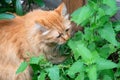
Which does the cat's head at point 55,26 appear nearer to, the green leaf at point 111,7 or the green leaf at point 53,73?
the green leaf at point 53,73

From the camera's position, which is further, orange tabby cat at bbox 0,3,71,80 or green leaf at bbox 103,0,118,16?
orange tabby cat at bbox 0,3,71,80

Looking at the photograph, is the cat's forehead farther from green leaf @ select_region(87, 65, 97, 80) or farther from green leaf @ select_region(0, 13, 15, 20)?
green leaf @ select_region(87, 65, 97, 80)

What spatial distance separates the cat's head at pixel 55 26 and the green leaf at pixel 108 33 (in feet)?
1.33

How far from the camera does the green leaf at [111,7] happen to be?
9.31 ft

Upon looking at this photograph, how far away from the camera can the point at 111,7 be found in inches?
115

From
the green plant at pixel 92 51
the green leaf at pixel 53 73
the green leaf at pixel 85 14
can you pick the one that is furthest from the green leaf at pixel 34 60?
the green leaf at pixel 85 14

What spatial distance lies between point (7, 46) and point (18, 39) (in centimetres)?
13

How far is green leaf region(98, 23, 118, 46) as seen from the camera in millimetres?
2848

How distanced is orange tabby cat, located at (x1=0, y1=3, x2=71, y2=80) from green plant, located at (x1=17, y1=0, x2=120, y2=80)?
0.17m

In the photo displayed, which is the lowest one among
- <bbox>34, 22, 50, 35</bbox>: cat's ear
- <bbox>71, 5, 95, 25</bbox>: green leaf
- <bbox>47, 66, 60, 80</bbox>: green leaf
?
<bbox>47, 66, 60, 80</bbox>: green leaf

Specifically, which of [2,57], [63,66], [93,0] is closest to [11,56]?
[2,57]

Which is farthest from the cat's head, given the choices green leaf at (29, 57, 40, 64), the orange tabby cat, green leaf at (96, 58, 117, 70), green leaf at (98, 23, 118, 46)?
green leaf at (96, 58, 117, 70)

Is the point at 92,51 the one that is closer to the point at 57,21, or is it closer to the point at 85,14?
the point at 85,14

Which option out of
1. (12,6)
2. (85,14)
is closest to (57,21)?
(85,14)
